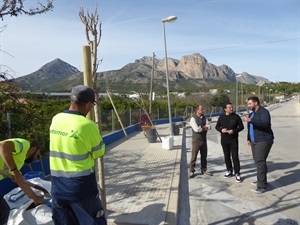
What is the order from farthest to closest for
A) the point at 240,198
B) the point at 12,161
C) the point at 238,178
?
the point at 238,178 → the point at 240,198 → the point at 12,161

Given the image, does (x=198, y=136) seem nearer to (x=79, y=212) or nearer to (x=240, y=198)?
(x=240, y=198)

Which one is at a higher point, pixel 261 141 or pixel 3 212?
pixel 261 141

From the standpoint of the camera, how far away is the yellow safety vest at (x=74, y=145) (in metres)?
2.77

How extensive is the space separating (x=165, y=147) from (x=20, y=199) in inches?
330

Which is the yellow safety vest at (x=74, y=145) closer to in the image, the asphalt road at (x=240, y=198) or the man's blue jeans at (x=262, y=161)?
the asphalt road at (x=240, y=198)

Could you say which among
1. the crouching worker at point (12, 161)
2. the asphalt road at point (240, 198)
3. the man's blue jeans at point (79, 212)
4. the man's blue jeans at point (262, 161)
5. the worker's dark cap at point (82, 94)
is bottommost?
the asphalt road at point (240, 198)

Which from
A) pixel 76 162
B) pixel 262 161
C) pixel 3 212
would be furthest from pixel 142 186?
pixel 76 162

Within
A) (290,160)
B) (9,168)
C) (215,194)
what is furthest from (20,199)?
(290,160)

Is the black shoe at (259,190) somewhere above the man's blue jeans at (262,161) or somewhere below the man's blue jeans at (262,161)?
below

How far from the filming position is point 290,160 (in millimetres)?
10156

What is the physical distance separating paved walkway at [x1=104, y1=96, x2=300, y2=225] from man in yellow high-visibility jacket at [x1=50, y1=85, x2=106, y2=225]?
187 centimetres

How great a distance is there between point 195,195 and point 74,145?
437 centimetres

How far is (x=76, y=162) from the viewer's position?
2.83m

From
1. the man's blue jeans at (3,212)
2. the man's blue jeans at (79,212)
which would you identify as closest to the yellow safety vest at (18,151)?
the man's blue jeans at (3,212)
